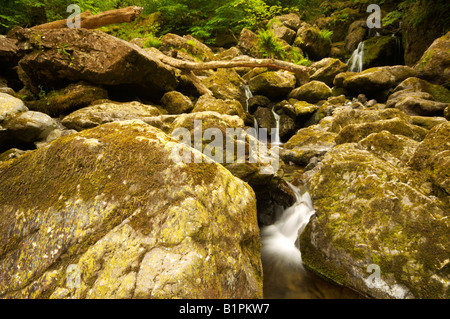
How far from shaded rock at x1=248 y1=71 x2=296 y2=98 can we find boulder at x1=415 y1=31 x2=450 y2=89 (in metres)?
5.51

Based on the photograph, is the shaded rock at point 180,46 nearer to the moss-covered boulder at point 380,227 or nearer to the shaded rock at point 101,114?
the shaded rock at point 101,114

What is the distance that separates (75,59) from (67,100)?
106cm

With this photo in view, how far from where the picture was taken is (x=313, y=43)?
16.9 m

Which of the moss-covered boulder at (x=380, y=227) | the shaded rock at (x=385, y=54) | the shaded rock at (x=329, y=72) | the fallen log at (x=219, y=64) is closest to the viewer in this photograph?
the moss-covered boulder at (x=380, y=227)

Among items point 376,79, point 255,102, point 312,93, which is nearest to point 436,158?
point 255,102

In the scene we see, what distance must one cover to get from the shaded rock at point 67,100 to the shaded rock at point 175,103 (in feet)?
6.37

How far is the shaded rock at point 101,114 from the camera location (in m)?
4.79

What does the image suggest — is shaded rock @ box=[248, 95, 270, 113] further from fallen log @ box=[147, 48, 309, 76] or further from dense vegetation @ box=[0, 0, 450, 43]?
dense vegetation @ box=[0, 0, 450, 43]

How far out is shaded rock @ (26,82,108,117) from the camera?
5383 millimetres

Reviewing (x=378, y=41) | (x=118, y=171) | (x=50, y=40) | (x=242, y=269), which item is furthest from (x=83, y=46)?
(x=378, y=41)

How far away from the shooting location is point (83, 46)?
5.50 meters

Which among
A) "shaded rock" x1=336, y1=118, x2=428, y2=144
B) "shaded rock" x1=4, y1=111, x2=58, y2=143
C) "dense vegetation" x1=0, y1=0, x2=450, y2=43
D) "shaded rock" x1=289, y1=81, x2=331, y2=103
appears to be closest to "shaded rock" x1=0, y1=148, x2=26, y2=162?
"shaded rock" x1=4, y1=111, x2=58, y2=143

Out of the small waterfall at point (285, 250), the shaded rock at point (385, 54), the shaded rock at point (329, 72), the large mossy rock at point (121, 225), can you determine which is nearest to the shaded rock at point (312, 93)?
the shaded rock at point (329, 72)

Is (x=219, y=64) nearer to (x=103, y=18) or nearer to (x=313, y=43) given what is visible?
(x=103, y=18)
